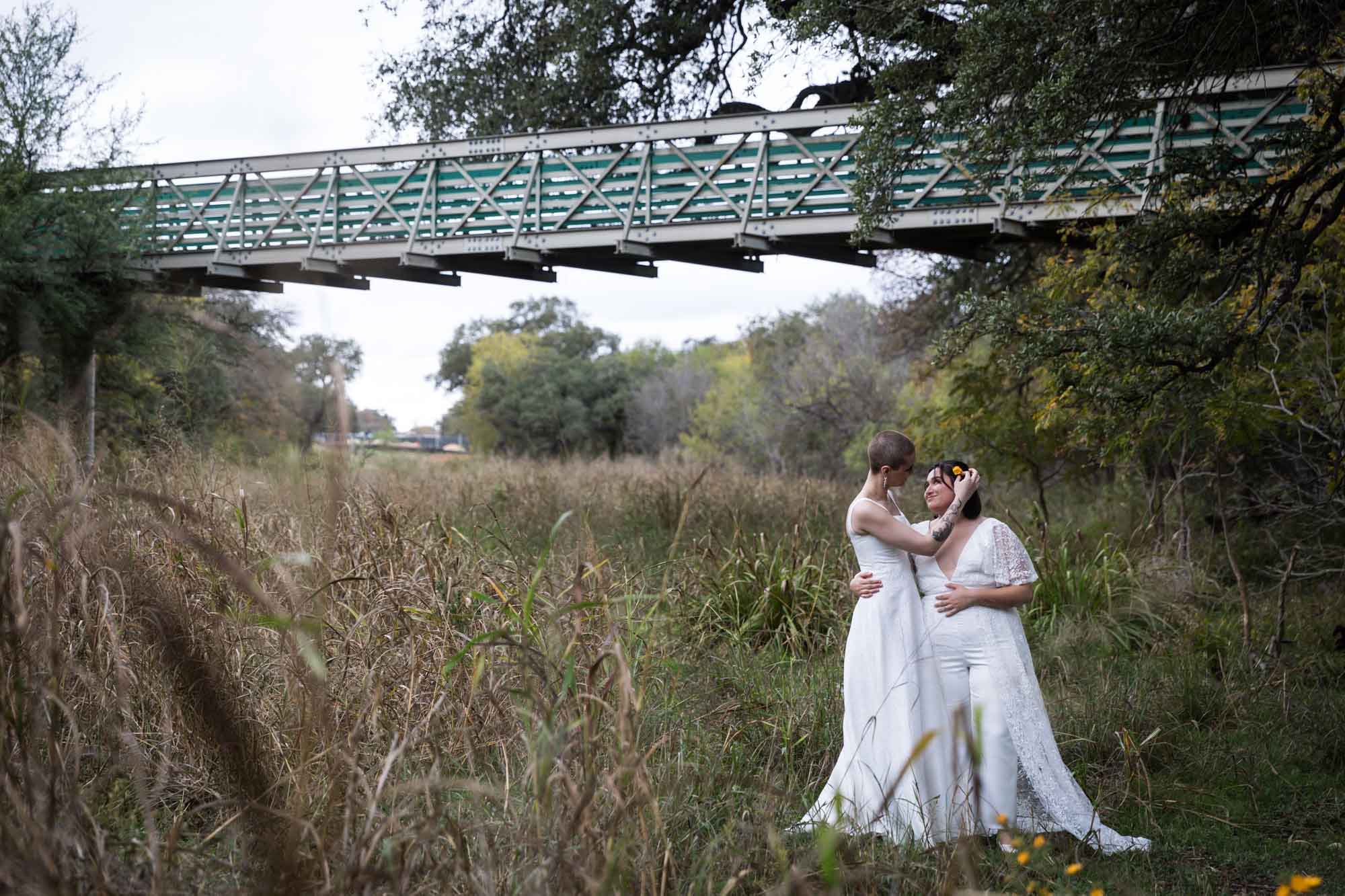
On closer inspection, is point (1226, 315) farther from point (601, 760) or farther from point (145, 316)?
point (145, 316)

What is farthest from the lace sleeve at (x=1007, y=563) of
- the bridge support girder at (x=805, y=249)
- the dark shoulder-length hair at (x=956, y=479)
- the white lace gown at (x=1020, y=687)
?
the bridge support girder at (x=805, y=249)

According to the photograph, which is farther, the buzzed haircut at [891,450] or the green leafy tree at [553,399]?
the green leafy tree at [553,399]

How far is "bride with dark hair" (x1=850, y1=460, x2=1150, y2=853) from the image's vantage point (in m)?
4.67

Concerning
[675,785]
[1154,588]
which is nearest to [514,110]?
[1154,588]

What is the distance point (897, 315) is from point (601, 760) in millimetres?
16128

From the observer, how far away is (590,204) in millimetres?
15805

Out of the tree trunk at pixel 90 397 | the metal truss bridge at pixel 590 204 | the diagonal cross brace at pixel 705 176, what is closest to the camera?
the tree trunk at pixel 90 397

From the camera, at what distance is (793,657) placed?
7.30m

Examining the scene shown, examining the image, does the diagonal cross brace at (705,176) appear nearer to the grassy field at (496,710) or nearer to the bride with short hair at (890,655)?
the grassy field at (496,710)

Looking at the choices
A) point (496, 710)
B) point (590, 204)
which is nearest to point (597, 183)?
point (590, 204)

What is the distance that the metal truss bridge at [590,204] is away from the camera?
13.0 meters

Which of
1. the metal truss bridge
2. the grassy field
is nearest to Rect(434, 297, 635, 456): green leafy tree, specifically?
the metal truss bridge

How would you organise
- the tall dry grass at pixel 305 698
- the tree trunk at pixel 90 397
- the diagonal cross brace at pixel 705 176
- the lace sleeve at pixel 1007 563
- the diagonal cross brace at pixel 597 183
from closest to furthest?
the tall dry grass at pixel 305 698 → the lace sleeve at pixel 1007 563 → the tree trunk at pixel 90 397 → the diagonal cross brace at pixel 705 176 → the diagonal cross brace at pixel 597 183

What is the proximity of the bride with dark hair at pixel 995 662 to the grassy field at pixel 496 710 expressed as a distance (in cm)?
30
